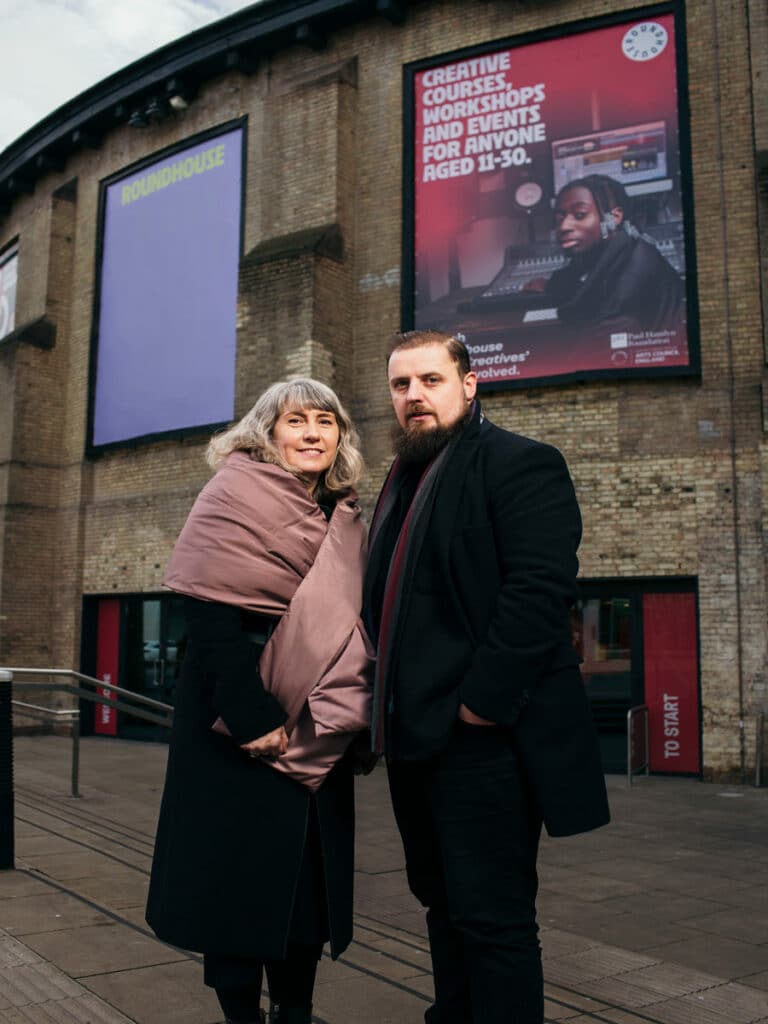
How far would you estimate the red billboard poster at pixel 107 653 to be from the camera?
15.2 metres

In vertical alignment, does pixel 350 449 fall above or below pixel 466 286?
below

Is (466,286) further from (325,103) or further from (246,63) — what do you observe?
(246,63)

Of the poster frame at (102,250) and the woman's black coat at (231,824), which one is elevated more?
the poster frame at (102,250)

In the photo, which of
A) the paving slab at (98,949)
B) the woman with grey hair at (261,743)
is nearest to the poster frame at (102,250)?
the paving slab at (98,949)

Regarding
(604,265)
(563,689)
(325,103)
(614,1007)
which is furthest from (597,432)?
(563,689)

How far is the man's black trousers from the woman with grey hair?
0.28 m

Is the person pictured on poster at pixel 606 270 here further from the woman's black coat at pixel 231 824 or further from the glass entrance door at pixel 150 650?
the woman's black coat at pixel 231 824

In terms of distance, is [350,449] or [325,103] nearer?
[350,449]

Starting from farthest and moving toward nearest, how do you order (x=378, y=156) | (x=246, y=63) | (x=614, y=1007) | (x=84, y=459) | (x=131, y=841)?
(x=84, y=459), (x=246, y=63), (x=378, y=156), (x=131, y=841), (x=614, y=1007)

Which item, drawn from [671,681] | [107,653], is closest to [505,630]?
[671,681]

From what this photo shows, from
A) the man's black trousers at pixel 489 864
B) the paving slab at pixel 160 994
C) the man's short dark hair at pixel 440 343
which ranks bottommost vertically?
the paving slab at pixel 160 994

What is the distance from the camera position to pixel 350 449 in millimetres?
2875

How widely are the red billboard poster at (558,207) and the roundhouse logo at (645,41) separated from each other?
0.01 metres

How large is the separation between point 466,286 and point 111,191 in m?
7.53
